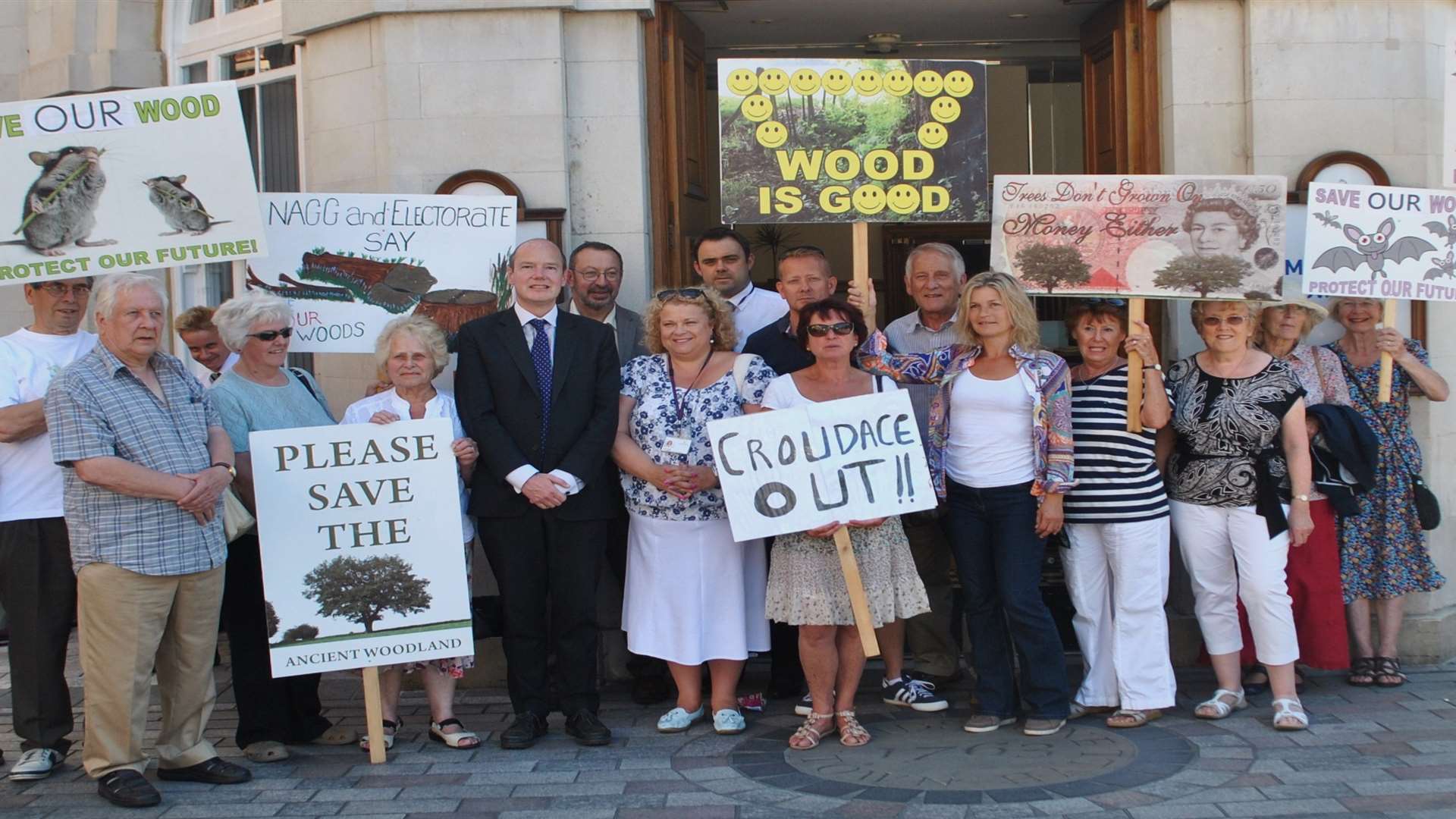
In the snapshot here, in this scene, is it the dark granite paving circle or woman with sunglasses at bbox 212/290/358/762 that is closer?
the dark granite paving circle

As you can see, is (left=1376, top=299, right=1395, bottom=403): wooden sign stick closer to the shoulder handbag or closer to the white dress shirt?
the shoulder handbag

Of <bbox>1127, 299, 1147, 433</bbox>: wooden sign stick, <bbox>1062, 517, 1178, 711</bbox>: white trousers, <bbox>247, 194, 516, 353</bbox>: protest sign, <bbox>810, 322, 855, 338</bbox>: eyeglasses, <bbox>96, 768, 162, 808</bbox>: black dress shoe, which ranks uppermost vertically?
<bbox>247, 194, 516, 353</bbox>: protest sign

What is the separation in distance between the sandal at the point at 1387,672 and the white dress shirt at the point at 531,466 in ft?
12.1

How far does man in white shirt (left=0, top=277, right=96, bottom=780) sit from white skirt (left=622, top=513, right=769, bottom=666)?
2.27m

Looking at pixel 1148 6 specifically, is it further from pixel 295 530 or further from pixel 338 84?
pixel 295 530

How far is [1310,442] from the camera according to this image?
20.3 ft

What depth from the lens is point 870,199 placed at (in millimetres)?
6219

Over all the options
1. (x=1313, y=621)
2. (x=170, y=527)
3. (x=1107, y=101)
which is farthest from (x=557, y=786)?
(x=1107, y=101)

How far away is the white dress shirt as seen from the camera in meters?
5.61

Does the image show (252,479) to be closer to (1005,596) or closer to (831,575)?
(831,575)

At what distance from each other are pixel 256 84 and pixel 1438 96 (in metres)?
6.58

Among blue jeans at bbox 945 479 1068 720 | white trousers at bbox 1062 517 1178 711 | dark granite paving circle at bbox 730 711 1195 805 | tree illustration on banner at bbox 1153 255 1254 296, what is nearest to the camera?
dark granite paving circle at bbox 730 711 1195 805

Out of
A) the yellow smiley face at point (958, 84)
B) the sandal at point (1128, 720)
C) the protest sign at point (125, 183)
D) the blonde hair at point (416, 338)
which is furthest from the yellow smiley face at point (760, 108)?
the sandal at point (1128, 720)

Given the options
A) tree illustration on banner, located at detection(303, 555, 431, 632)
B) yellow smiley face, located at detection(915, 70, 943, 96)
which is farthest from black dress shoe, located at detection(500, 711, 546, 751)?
yellow smiley face, located at detection(915, 70, 943, 96)
